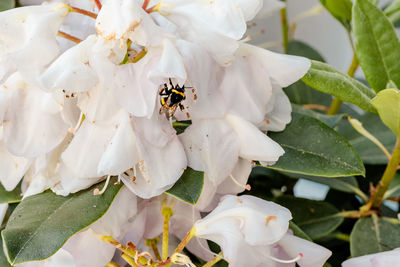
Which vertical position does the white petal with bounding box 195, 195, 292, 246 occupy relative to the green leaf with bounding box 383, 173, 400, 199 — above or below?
above

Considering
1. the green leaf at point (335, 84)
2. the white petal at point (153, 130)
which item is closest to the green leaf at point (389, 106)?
the green leaf at point (335, 84)

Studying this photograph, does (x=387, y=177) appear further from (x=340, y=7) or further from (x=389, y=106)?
(x=340, y=7)

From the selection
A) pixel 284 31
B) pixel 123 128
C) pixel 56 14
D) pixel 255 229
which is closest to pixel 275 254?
pixel 255 229

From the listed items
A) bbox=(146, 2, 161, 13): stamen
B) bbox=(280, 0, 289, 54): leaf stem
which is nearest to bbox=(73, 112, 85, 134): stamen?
bbox=(146, 2, 161, 13): stamen

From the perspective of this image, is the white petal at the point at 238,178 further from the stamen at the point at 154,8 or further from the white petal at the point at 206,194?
the stamen at the point at 154,8

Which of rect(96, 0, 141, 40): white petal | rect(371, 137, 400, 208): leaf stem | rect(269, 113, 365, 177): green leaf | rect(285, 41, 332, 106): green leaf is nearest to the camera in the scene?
rect(96, 0, 141, 40): white petal

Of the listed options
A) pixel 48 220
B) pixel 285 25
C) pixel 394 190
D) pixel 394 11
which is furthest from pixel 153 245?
pixel 285 25

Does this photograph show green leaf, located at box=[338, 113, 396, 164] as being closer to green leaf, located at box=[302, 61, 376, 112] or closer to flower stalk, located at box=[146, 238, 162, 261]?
green leaf, located at box=[302, 61, 376, 112]

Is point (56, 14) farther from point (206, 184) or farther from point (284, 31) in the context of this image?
point (284, 31)

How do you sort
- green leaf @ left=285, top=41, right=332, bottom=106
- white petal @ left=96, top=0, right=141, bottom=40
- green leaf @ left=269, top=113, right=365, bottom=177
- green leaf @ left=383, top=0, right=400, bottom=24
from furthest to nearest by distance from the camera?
1. green leaf @ left=285, top=41, right=332, bottom=106
2. green leaf @ left=383, top=0, right=400, bottom=24
3. green leaf @ left=269, top=113, right=365, bottom=177
4. white petal @ left=96, top=0, right=141, bottom=40
